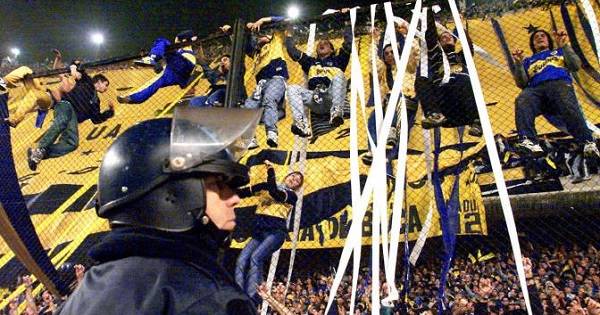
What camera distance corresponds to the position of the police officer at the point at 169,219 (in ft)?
3.19

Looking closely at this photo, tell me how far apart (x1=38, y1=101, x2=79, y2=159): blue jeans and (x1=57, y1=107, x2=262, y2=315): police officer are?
18.2 ft

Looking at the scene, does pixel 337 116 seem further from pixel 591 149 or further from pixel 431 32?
pixel 591 149

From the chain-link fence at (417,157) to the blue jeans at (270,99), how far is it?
2 centimetres

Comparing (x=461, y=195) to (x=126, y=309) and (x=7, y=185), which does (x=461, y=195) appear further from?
(x=7, y=185)

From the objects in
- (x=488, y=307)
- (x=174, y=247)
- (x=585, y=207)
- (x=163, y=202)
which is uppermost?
(x=585, y=207)

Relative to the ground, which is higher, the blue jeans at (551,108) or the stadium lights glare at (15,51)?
the stadium lights glare at (15,51)

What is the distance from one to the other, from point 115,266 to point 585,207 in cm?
559

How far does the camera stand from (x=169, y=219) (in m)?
1.16

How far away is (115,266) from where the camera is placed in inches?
40.7

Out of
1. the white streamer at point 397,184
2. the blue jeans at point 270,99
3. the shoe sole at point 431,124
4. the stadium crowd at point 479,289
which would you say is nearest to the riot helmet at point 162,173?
the white streamer at point 397,184

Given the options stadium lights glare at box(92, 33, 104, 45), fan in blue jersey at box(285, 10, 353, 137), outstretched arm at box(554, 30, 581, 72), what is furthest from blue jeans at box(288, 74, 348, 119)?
stadium lights glare at box(92, 33, 104, 45)

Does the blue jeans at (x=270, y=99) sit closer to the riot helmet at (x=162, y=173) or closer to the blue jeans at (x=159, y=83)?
the blue jeans at (x=159, y=83)

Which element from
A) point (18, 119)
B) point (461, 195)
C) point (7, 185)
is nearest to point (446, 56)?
point (461, 195)

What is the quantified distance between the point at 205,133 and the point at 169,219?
10.3 inches
